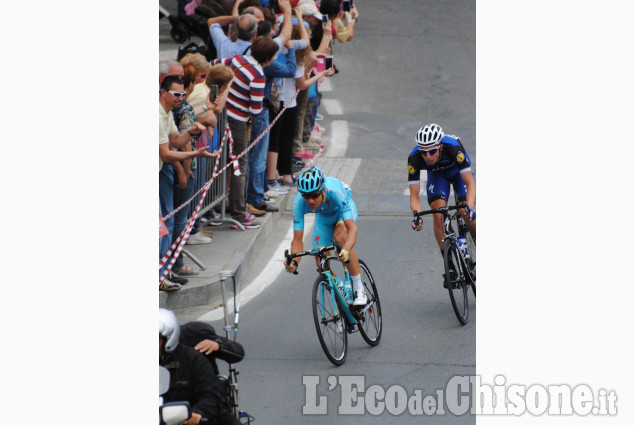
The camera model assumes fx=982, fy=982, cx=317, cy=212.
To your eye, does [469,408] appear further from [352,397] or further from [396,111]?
[396,111]

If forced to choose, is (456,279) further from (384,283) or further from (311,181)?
(311,181)

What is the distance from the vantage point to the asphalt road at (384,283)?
26.1 feet

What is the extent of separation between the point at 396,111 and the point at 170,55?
4.78 metres

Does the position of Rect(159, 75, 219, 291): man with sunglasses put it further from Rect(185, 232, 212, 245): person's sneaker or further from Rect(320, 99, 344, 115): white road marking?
Rect(320, 99, 344, 115): white road marking

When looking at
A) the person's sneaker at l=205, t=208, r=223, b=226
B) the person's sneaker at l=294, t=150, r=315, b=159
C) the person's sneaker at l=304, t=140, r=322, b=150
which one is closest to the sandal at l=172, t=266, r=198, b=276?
the person's sneaker at l=205, t=208, r=223, b=226

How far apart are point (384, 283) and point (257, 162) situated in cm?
268

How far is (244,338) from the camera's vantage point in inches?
355

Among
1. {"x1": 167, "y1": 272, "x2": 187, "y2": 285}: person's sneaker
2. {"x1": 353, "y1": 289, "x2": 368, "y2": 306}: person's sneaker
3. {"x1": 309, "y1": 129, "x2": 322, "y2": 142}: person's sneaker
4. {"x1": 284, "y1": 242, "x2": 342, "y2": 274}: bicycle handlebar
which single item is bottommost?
{"x1": 353, "y1": 289, "x2": 368, "y2": 306}: person's sneaker

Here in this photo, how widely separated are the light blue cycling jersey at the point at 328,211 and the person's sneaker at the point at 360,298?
54 centimetres

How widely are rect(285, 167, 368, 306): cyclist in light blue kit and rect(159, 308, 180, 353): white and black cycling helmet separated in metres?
2.75

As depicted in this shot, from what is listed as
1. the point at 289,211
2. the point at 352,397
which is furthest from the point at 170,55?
the point at 352,397

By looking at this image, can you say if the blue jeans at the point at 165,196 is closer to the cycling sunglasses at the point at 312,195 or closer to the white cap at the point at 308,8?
the cycling sunglasses at the point at 312,195

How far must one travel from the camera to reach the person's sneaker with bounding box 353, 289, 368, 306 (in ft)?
28.1

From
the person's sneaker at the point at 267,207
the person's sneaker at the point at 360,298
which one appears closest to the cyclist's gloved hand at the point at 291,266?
the person's sneaker at the point at 360,298
